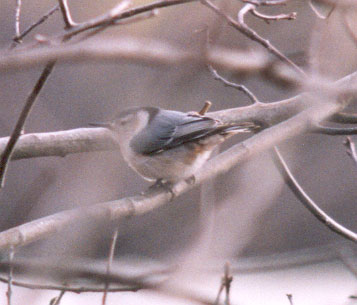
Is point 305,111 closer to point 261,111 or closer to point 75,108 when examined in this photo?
point 261,111

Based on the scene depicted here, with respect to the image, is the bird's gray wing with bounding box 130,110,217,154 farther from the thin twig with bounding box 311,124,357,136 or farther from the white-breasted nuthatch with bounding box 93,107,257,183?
the thin twig with bounding box 311,124,357,136

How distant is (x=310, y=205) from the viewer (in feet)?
9.24

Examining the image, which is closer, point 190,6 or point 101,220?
point 101,220

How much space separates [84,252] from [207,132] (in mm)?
2052

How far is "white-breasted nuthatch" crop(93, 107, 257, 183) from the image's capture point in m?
3.46

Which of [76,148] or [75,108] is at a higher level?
[76,148]

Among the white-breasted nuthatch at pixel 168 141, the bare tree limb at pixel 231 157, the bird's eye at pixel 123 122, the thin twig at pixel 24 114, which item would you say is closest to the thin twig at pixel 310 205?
the bare tree limb at pixel 231 157

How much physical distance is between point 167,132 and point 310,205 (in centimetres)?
127

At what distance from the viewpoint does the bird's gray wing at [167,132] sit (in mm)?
3607

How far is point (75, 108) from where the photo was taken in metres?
6.13

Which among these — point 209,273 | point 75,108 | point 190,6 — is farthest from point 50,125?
point 209,273

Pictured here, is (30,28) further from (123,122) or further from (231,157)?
(123,122)

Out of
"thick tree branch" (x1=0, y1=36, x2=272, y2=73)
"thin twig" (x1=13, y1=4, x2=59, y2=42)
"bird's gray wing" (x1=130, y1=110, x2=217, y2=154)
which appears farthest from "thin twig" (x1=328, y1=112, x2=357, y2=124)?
"thick tree branch" (x1=0, y1=36, x2=272, y2=73)

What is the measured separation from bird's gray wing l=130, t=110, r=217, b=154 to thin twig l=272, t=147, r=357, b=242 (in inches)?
21.7
